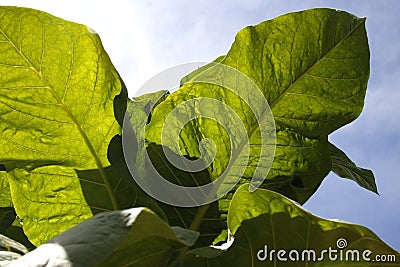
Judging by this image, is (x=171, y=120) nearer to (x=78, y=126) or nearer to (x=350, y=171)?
(x=78, y=126)

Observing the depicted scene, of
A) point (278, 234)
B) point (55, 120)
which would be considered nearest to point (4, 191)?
point (55, 120)

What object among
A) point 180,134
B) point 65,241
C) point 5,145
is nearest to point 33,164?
point 5,145

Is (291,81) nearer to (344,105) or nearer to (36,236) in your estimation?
(344,105)

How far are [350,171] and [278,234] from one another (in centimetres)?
34

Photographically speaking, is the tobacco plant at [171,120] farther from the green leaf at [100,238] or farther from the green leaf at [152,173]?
the green leaf at [100,238]

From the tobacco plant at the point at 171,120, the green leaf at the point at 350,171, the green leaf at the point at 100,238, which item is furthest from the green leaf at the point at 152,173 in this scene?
the green leaf at the point at 350,171

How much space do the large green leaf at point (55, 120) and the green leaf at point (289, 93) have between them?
0.26 feet

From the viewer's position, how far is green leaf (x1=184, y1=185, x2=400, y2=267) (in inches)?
22.6

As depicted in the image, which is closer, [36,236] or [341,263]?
[341,263]

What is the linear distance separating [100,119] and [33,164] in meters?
0.11

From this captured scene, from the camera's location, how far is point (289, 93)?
0.72 m

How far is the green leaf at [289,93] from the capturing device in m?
0.71

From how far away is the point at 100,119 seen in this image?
70 cm

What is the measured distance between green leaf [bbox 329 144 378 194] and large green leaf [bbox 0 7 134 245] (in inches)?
14.8
